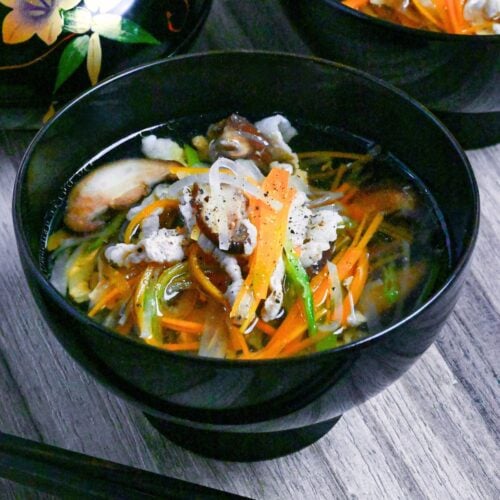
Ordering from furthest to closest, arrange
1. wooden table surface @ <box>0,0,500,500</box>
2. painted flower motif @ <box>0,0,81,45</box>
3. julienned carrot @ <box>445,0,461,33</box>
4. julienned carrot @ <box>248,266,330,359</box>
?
julienned carrot @ <box>445,0,461,33</box>, painted flower motif @ <box>0,0,81,45</box>, wooden table surface @ <box>0,0,500,500</box>, julienned carrot @ <box>248,266,330,359</box>

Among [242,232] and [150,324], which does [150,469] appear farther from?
[242,232]

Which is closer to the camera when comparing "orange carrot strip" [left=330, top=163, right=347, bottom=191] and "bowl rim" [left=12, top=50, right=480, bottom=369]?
"bowl rim" [left=12, top=50, right=480, bottom=369]

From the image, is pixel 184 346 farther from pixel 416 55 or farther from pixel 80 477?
pixel 416 55

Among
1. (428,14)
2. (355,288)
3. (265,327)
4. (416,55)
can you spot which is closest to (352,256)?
(355,288)

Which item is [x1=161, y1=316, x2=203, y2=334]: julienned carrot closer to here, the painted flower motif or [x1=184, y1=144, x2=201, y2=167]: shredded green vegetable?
[x1=184, y1=144, x2=201, y2=167]: shredded green vegetable

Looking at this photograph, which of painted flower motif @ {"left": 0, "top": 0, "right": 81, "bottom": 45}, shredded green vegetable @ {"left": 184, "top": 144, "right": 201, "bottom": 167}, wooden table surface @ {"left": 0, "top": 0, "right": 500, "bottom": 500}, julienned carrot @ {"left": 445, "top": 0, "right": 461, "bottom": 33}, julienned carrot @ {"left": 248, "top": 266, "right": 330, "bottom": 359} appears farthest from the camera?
julienned carrot @ {"left": 445, "top": 0, "right": 461, "bottom": 33}

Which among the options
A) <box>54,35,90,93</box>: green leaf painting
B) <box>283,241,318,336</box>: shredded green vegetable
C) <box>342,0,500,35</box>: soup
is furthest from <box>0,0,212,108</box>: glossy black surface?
<box>283,241,318,336</box>: shredded green vegetable

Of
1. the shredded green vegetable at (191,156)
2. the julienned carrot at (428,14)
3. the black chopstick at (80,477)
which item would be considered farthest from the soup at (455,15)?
the black chopstick at (80,477)
